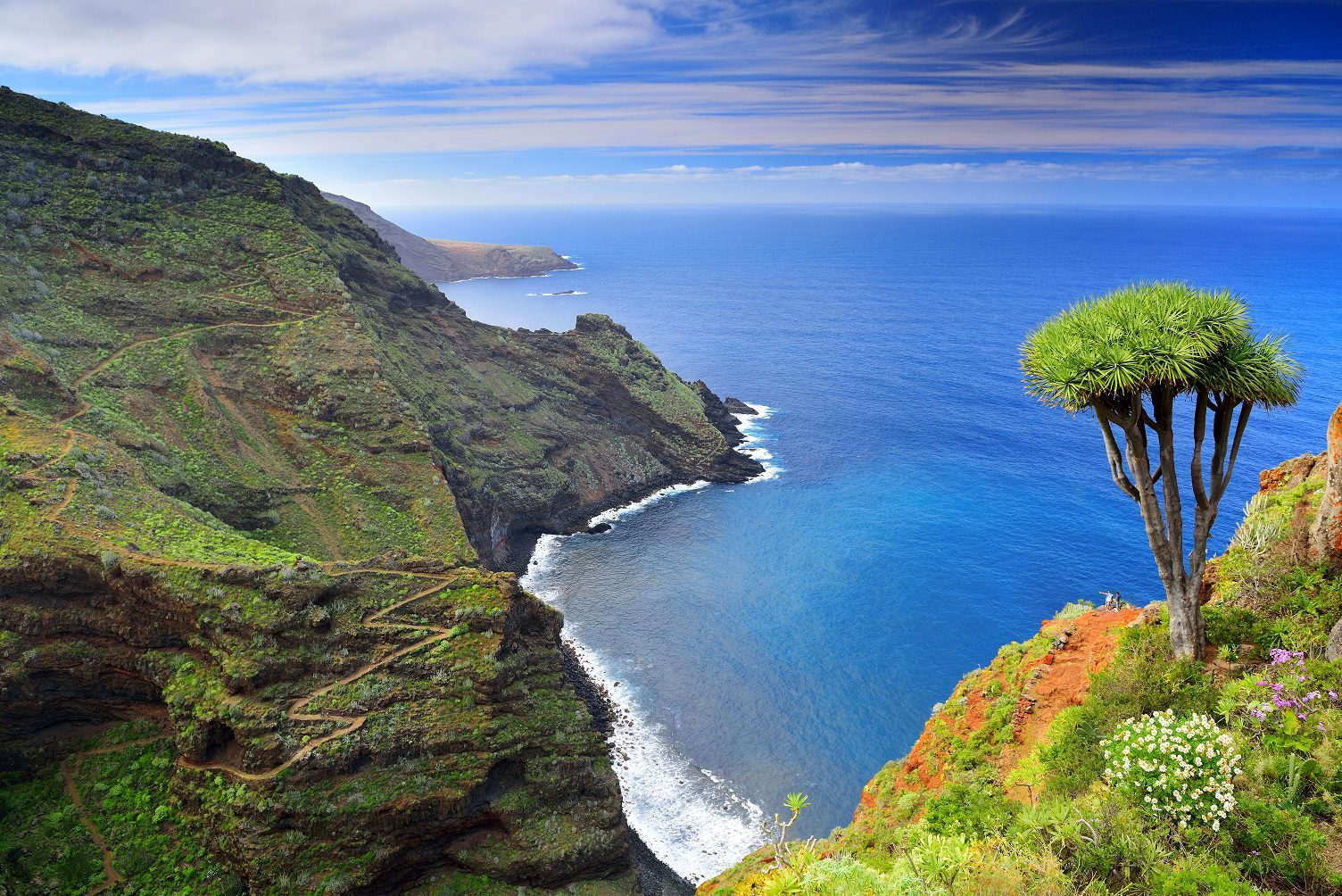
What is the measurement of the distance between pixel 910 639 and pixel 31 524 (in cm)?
5677

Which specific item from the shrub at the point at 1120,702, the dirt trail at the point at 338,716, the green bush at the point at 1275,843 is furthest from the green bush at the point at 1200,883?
the dirt trail at the point at 338,716

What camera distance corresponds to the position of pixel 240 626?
32.1 metres

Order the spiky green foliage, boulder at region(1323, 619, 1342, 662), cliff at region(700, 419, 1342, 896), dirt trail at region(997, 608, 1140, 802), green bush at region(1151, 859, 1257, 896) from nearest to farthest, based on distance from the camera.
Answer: green bush at region(1151, 859, 1257, 896) → cliff at region(700, 419, 1342, 896) → boulder at region(1323, 619, 1342, 662) → the spiky green foliage → dirt trail at region(997, 608, 1140, 802)

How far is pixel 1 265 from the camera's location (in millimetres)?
54125

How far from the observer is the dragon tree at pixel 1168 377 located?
17047 mm

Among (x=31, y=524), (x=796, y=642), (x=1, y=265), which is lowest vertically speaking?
(x=796, y=642)

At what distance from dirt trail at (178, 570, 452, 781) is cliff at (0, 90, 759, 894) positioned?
11cm

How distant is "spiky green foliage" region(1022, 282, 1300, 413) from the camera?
1695cm

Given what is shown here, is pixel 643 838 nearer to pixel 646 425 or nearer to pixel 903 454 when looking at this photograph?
pixel 646 425

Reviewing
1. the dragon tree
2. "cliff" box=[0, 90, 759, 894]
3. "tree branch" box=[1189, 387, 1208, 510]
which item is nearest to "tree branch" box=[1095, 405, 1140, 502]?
the dragon tree

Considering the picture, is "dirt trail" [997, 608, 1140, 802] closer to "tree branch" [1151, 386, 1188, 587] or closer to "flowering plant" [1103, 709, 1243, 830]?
"tree branch" [1151, 386, 1188, 587]

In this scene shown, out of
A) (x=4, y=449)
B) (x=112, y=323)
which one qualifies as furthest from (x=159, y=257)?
(x=4, y=449)

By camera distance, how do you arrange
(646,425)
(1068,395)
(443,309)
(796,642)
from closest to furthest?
(1068,395)
(796,642)
(443,309)
(646,425)

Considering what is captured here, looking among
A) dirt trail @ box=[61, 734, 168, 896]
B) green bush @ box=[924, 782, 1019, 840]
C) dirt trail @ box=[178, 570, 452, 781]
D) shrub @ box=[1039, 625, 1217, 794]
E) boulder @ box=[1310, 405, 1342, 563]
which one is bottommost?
dirt trail @ box=[61, 734, 168, 896]
